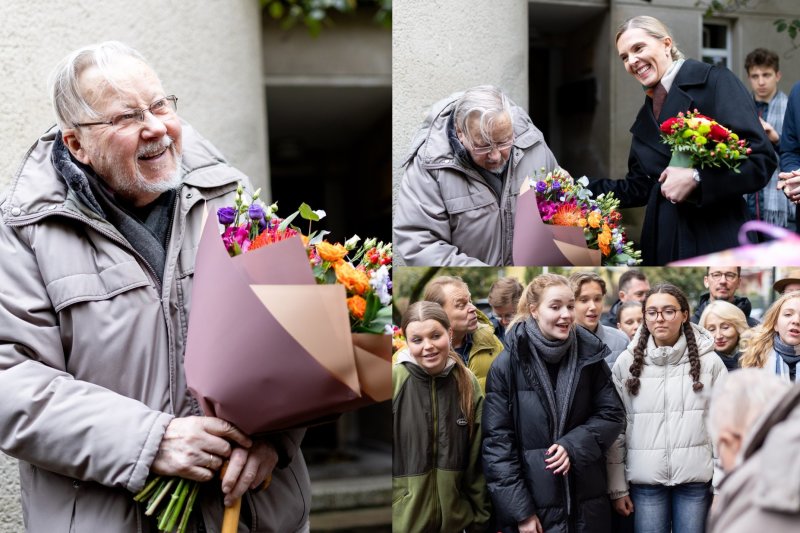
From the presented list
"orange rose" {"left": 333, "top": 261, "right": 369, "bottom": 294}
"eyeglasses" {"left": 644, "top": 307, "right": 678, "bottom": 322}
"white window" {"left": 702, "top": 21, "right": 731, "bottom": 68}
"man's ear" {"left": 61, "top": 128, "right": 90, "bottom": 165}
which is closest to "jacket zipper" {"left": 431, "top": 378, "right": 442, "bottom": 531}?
"orange rose" {"left": 333, "top": 261, "right": 369, "bottom": 294}

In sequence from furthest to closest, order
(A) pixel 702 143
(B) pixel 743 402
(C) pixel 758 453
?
1. (A) pixel 702 143
2. (B) pixel 743 402
3. (C) pixel 758 453

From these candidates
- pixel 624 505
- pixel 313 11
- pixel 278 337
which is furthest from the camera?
pixel 313 11

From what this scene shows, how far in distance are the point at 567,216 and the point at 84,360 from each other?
135 centimetres

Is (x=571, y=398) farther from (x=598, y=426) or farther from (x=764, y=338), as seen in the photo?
(x=764, y=338)

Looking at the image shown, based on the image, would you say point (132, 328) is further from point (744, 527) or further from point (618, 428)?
point (744, 527)

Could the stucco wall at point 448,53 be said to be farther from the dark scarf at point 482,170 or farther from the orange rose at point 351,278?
the orange rose at point 351,278

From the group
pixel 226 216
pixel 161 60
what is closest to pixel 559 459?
pixel 226 216

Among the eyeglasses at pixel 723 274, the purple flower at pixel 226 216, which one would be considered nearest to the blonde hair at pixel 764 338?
the eyeglasses at pixel 723 274

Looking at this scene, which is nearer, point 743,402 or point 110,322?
point 743,402

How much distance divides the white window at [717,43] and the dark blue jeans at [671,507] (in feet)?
3.99

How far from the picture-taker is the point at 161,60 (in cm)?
384

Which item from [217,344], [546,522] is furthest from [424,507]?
[217,344]

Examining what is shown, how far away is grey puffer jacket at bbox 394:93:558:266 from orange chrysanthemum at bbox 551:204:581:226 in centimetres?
14

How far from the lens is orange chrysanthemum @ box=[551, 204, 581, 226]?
259 cm
